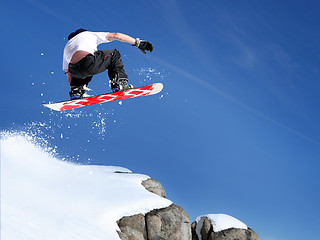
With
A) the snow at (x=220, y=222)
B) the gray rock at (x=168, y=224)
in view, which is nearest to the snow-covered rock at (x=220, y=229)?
the snow at (x=220, y=222)

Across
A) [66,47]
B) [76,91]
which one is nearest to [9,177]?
[76,91]

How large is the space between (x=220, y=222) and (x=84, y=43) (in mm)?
11812

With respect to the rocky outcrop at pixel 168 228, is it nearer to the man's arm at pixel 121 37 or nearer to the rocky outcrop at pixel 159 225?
the rocky outcrop at pixel 159 225

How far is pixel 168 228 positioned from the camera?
11344 mm

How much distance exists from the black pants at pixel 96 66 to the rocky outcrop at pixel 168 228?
4733 mm

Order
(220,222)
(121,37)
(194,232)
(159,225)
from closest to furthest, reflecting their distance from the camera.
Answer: (121,37) → (159,225) → (220,222) → (194,232)

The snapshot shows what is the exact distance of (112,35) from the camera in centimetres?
630

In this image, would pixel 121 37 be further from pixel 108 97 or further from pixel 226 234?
pixel 226 234

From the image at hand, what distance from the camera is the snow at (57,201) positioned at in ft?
17.3

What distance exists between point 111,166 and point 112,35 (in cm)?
1137

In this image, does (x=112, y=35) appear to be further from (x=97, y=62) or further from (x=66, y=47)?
(x=66, y=47)

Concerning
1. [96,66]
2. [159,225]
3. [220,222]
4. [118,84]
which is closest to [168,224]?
[159,225]

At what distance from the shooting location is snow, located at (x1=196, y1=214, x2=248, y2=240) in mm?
13930

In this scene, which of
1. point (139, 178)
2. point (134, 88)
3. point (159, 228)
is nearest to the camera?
point (134, 88)
